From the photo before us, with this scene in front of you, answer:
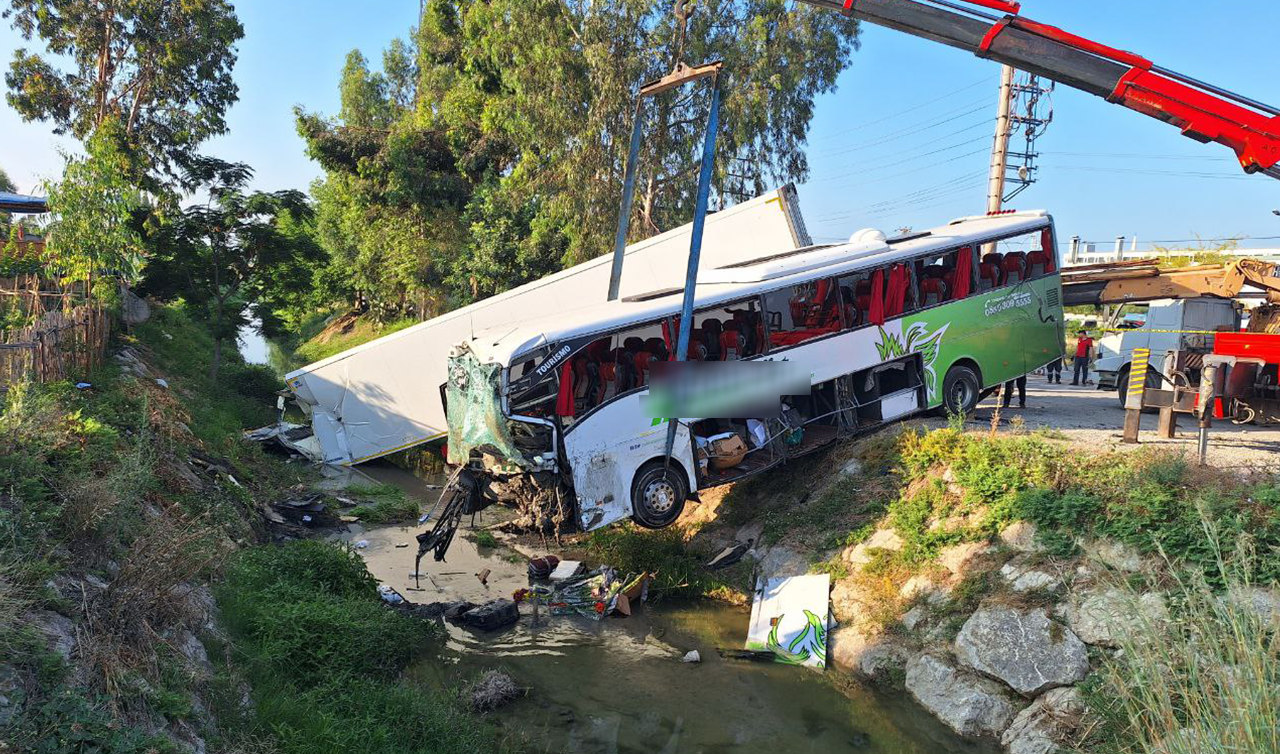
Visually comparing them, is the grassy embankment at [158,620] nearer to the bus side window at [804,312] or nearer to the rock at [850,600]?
the rock at [850,600]

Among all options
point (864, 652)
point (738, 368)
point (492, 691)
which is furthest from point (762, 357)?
point (492, 691)

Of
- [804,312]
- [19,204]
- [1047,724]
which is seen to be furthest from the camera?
[19,204]

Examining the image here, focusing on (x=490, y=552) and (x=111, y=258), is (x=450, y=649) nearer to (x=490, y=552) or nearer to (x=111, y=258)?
(x=490, y=552)

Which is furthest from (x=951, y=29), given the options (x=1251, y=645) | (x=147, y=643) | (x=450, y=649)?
(x=147, y=643)

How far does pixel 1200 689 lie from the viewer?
346cm

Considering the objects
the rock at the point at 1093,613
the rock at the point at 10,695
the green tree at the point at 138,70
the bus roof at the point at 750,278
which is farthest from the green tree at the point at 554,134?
the rock at the point at 10,695

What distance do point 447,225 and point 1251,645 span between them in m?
29.2

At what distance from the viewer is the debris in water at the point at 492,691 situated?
24.8ft

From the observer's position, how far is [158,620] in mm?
5766

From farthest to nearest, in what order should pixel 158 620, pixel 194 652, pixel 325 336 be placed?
pixel 325 336
pixel 194 652
pixel 158 620

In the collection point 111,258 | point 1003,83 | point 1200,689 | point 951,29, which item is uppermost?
point 1003,83

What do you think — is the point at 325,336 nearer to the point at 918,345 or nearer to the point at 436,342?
the point at 436,342

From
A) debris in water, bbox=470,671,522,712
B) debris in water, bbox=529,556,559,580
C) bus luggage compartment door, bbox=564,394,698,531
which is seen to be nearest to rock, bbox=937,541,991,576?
bus luggage compartment door, bbox=564,394,698,531

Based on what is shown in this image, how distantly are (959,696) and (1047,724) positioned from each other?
85 cm
